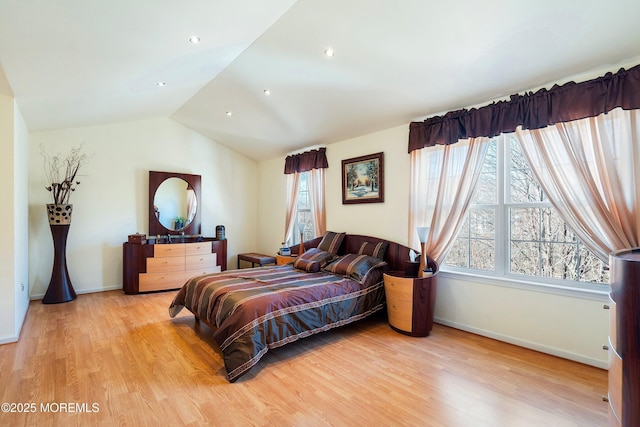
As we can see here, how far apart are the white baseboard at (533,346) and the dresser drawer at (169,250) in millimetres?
4021

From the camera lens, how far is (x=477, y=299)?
3.16 metres

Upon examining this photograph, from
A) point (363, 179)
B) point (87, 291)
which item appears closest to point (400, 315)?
point (363, 179)

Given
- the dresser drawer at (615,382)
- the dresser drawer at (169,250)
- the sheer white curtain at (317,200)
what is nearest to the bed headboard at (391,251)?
the sheer white curtain at (317,200)

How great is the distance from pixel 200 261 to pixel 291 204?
1843 millimetres

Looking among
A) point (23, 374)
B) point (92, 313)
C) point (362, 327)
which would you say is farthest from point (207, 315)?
point (92, 313)

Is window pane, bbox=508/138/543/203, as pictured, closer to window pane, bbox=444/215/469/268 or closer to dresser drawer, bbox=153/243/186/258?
window pane, bbox=444/215/469/268

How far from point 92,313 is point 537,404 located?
4595mm

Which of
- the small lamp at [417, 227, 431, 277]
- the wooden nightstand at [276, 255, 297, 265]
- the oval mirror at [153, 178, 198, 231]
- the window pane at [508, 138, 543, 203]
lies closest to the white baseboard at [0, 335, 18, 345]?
the oval mirror at [153, 178, 198, 231]

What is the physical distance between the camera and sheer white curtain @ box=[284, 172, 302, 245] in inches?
213

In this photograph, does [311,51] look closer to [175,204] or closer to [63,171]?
[175,204]

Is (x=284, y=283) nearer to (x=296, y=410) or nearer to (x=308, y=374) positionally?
(x=308, y=374)

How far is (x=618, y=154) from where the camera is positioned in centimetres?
233

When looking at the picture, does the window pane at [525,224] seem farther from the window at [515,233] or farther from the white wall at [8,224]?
the white wall at [8,224]

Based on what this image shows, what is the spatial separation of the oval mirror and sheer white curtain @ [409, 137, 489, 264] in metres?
3.95
